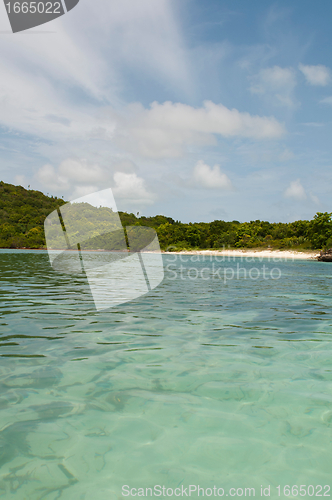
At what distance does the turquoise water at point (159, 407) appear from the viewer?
2668 millimetres

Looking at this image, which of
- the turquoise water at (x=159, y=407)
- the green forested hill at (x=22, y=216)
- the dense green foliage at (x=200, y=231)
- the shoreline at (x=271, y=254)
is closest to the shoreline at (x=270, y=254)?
the shoreline at (x=271, y=254)

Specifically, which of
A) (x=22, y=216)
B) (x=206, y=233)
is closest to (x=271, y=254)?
(x=206, y=233)

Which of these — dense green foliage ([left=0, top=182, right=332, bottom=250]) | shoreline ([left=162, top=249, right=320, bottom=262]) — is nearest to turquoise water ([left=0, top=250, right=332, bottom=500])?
shoreline ([left=162, top=249, right=320, bottom=262])

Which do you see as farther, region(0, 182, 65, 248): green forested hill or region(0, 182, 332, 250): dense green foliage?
region(0, 182, 65, 248): green forested hill

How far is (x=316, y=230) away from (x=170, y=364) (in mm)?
84340

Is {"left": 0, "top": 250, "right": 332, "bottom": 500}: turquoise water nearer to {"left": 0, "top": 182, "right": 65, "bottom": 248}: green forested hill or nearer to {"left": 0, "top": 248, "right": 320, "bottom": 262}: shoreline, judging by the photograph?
{"left": 0, "top": 248, "right": 320, "bottom": 262}: shoreline

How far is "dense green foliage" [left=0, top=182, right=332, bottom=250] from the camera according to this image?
84.2 metres

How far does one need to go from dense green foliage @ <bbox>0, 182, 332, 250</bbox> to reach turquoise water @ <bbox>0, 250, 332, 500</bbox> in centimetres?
7614

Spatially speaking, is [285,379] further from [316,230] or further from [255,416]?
[316,230]

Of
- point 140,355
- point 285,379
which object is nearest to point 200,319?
point 140,355

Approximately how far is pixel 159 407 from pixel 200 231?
127 m

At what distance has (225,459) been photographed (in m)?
2.85

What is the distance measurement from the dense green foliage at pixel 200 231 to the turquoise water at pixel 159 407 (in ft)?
250

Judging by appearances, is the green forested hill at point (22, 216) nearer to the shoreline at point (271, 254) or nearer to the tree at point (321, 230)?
the shoreline at point (271, 254)
